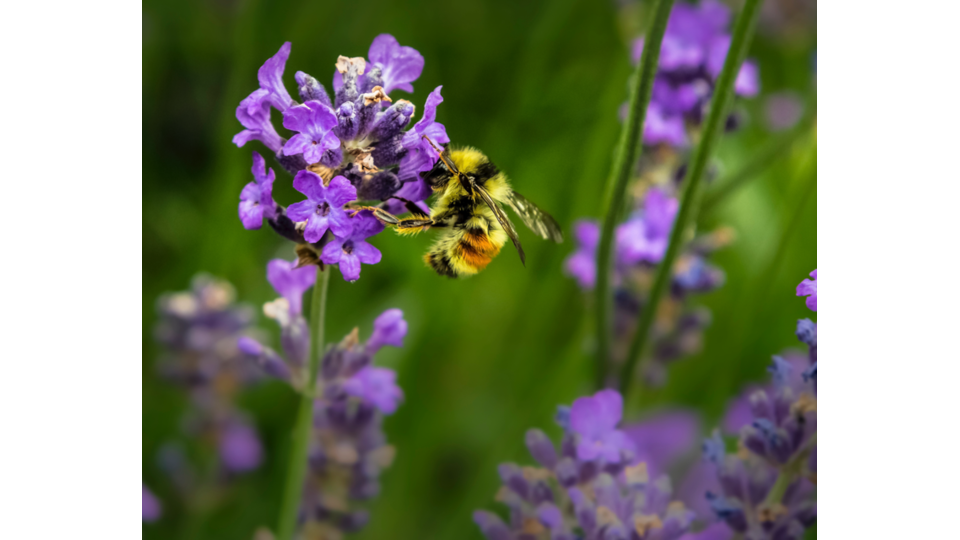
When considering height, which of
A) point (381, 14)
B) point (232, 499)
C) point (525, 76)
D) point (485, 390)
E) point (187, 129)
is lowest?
point (232, 499)

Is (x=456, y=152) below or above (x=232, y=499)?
above

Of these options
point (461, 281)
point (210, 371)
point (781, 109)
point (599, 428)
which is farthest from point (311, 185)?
point (781, 109)

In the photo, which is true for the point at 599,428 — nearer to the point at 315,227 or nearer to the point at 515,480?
the point at 515,480

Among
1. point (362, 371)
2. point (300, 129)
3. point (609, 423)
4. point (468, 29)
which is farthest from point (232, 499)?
point (468, 29)

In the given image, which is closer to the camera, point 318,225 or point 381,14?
point 318,225

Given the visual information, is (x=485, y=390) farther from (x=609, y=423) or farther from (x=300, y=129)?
(x=300, y=129)

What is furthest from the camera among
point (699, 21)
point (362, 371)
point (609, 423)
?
point (699, 21)

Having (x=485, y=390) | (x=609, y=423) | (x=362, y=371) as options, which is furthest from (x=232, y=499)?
(x=609, y=423)

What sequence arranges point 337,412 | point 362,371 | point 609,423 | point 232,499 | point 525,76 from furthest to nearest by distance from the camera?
point 525,76 → point 232,499 → point 337,412 → point 362,371 → point 609,423
